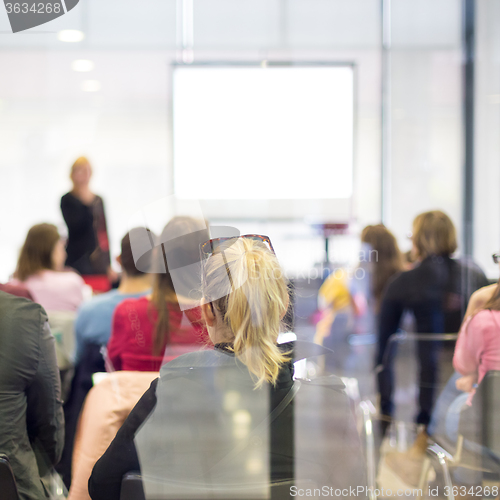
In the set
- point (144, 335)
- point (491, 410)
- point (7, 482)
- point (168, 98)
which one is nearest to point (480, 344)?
point (491, 410)

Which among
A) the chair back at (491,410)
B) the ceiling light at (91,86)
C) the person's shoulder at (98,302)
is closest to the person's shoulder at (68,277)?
the person's shoulder at (98,302)

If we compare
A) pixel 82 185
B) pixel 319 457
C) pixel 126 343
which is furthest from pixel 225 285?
pixel 82 185

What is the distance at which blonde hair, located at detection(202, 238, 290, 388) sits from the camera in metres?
1.17

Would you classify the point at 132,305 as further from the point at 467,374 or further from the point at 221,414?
the point at 467,374

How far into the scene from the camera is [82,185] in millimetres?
2297

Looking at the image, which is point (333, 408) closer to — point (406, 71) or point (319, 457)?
point (319, 457)

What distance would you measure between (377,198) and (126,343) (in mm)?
1388

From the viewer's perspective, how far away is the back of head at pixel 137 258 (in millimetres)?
1751

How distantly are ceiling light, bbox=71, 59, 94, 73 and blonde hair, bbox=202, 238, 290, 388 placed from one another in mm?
1483

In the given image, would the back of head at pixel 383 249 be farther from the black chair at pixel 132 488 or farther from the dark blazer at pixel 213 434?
the black chair at pixel 132 488

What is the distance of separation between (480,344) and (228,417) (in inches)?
36.1

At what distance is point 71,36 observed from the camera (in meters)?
2.01

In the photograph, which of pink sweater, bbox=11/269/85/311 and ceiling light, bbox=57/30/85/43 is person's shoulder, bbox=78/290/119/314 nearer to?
pink sweater, bbox=11/269/85/311

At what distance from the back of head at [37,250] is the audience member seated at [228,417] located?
97 centimetres
